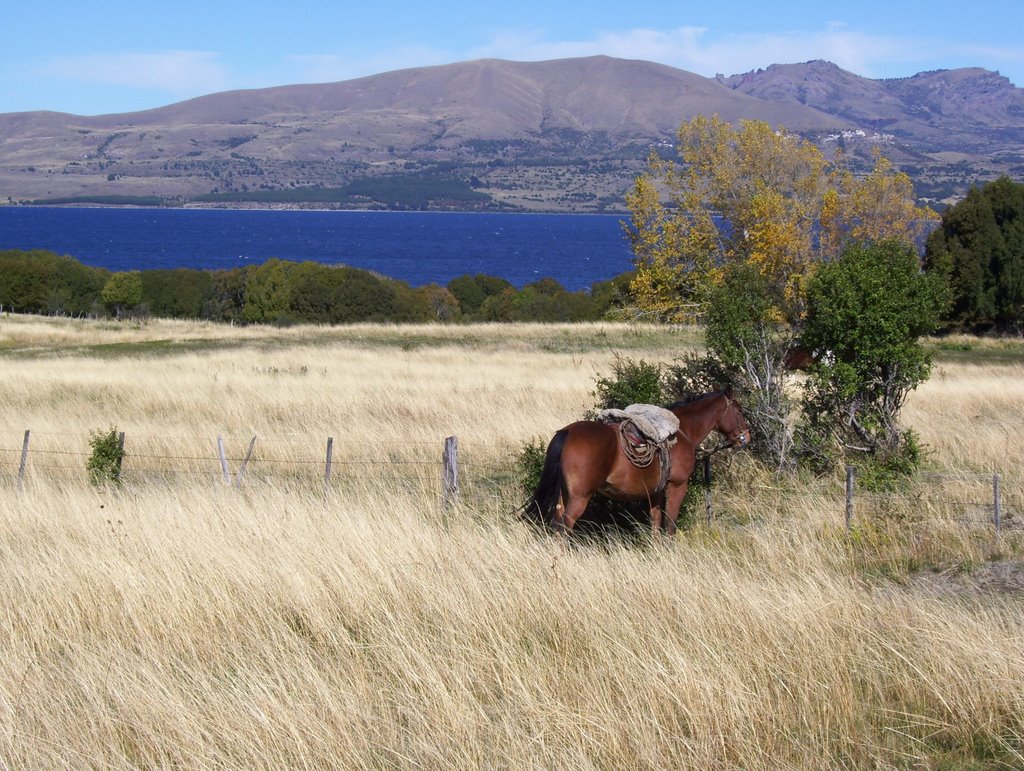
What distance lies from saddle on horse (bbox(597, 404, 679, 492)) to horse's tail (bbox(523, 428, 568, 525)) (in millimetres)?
Answer: 493

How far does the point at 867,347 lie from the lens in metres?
12.9

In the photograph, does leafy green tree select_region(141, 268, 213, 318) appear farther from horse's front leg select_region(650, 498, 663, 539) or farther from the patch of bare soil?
the patch of bare soil

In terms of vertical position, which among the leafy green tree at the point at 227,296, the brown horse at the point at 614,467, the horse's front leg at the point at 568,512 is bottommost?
the leafy green tree at the point at 227,296

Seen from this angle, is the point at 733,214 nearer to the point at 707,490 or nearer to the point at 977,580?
the point at 707,490

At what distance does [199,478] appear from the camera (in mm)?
14711

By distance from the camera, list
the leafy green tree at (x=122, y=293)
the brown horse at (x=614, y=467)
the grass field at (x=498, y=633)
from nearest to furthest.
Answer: the grass field at (x=498, y=633) < the brown horse at (x=614, y=467) < the leafy green tree at (x=122, y=293)

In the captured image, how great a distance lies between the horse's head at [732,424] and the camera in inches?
398

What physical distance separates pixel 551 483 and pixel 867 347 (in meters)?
5.46

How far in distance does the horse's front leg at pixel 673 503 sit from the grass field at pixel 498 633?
1.17ft

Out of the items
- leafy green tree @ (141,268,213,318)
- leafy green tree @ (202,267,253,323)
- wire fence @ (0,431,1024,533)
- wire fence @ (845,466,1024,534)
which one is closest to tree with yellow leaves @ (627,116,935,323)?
wire fence @ (0,431,1024,533)

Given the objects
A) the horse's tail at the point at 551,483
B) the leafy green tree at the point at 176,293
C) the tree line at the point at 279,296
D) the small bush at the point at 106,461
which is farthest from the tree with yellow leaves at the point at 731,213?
the leafy green tree at the point at 176,293

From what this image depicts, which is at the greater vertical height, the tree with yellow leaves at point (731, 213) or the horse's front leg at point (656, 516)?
the tree with yellow leaves at point (731, 213)

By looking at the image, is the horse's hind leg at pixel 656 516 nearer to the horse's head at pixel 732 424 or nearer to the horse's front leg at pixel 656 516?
the horse's front leg at pixel 656 516

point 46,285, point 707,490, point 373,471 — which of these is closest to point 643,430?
point 707,490
